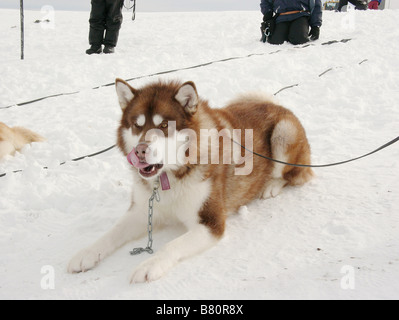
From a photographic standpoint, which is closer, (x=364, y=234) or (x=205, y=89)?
(x=364, y=234)

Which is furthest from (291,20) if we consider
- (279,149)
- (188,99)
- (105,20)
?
(188,99)

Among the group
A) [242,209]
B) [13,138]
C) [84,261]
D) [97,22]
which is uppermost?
[97,22]

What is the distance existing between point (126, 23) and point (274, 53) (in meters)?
6.02

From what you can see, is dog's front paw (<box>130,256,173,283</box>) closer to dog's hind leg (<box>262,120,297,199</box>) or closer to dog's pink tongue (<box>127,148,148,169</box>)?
dog's pink tongue (<box>127,148,148,169</box>)

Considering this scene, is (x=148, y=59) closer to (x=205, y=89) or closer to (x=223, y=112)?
(x=205, y=89)

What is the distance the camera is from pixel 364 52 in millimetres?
7680

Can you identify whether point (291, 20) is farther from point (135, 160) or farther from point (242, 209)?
point (135, 160)

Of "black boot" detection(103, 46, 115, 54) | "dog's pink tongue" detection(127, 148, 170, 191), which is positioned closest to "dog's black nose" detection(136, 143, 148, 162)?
"dog's pink tongue" detection(127, 148, 170, 191)

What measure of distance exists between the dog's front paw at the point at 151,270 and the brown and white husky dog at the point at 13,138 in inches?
101

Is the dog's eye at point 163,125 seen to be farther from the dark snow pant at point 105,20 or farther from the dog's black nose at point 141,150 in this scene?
the dark snow pant at point 105,20

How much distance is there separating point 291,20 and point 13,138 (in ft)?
23.3

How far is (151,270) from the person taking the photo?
204 cm

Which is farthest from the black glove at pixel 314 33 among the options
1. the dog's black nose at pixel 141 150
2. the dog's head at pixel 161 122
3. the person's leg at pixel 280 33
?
the dog's black nose at pixel 141 150
